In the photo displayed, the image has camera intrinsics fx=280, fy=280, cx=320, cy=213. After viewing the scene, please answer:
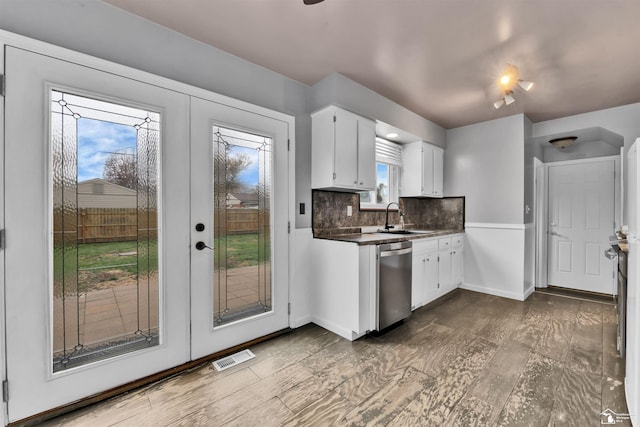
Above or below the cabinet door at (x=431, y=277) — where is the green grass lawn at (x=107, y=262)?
above

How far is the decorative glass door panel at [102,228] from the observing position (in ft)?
5.45

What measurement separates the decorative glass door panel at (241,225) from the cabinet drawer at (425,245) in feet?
5.48

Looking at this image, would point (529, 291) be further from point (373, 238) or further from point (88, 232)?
point (88, 232)

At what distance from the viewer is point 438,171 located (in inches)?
172

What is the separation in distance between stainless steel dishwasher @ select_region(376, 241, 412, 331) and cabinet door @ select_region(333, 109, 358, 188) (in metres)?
0.76

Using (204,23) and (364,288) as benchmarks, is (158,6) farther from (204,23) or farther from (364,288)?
(364,288)

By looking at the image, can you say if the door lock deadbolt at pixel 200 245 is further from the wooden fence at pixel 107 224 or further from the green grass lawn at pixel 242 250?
the wooden fence at pixel 107 224

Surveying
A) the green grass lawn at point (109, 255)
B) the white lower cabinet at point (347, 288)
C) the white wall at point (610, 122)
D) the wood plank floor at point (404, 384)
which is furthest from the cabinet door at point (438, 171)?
the green grass lawn at point (109, 255)

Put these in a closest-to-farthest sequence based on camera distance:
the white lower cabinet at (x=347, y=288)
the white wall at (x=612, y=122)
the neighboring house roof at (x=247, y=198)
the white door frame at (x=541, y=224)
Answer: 1. the neighboring house roof at (x=247, y=198)
2. the white lower cabinet at (x=347, y=288)
3. the white wall at (x=612, y=122)
4. the white door frame at (x=541, y=224)

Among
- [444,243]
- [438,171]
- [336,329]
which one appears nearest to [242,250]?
[336,329]

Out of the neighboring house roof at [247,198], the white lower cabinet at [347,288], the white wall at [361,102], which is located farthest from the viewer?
the white wall at [361,102]

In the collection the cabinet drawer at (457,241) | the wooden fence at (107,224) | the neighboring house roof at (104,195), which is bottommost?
the cabinet drawer at (457,241)

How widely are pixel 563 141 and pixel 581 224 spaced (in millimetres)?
1247

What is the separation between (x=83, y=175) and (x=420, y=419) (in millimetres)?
2469
